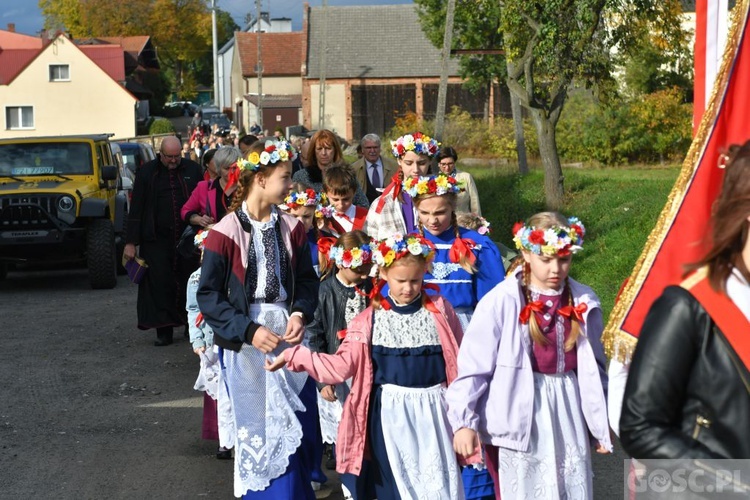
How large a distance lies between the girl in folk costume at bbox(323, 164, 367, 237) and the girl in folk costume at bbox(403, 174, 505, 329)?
58.5 inches

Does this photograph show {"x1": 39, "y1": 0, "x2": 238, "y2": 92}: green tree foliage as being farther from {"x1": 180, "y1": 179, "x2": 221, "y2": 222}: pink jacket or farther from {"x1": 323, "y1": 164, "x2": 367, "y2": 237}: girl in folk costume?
{"x1": 323, "y1": 164, "x2": 367, "y2": 237}: girl in folk costume

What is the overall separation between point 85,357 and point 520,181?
13.7 meters

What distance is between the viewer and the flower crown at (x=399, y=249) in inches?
207

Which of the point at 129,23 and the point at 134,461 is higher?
the point at 129,23

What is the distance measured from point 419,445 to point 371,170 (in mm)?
5663

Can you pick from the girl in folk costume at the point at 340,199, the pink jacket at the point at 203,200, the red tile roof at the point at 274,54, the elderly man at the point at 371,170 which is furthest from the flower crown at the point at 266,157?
the red tile roof at the point at 274,54

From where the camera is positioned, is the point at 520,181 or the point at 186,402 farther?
the point at 520,181

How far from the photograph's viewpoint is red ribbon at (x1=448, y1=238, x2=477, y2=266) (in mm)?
6051

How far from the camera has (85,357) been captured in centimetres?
1099

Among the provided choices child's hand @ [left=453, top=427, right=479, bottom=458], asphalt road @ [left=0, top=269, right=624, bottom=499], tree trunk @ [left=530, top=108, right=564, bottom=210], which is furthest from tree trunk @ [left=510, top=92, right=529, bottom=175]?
child's hand @ [left=453, top=427, right=479, bottom=458]

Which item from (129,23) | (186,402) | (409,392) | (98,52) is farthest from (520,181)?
(129,23)

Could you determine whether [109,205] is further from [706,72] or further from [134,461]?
[706,72]

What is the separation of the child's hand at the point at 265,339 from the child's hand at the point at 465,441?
42.0 inches

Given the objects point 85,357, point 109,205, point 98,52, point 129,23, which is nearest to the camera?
point 85,357
